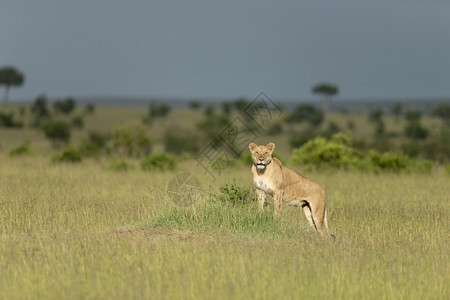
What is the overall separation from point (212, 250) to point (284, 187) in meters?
2.47

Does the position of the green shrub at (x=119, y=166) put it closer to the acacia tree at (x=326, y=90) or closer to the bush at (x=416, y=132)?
the bush at (x=416, y=132)

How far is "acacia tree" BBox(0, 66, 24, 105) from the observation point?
394 feet

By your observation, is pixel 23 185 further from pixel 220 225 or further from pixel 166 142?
pixel 166 142

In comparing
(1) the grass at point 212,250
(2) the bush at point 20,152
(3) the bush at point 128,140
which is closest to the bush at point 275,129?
(3) the bush at point 128,140

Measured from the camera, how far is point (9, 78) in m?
120

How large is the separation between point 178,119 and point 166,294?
348 ft

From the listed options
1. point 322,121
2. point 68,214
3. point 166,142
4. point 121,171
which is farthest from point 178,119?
point 68,214

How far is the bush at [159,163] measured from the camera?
25.6 metres

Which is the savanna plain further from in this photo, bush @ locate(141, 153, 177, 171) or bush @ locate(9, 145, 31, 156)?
bush @ locate(9, 145, 31, 156)

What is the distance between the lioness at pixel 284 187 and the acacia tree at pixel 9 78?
384 feet

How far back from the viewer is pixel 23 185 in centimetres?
1725

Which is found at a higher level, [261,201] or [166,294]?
[261,201]

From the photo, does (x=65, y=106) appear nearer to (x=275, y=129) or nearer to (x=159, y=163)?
(x=275, y=129)

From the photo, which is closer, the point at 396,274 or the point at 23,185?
the point at 396,274
